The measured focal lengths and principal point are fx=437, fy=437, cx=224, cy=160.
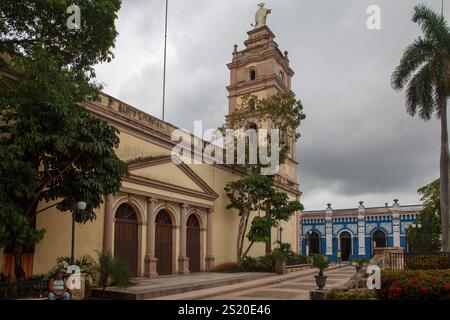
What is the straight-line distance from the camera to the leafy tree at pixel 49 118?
10.6 m

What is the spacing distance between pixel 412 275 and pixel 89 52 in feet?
35.8

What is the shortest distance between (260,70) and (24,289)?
23996 mm

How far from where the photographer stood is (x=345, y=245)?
152 feet

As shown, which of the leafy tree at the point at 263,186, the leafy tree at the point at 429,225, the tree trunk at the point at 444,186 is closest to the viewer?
the tree trunk at the point at 444,186

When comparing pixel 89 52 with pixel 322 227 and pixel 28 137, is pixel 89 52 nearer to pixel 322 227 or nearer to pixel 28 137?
pixel 28 137

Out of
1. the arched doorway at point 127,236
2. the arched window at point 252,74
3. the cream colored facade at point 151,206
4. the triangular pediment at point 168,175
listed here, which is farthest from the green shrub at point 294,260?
the arched window at point 252,74

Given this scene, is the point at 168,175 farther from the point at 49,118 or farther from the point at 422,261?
the point at 422,261

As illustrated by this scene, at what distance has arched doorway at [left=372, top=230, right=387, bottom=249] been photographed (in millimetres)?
44219

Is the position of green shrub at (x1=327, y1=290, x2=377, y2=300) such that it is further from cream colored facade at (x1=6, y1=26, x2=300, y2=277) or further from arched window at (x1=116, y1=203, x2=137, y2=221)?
arched window at (x1=116, y1=203, x2=137, y2=221)

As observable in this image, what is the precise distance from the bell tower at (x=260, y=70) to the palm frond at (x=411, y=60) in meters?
11.8

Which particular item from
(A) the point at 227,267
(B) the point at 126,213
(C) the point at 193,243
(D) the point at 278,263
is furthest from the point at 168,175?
(D) the point at 278,263

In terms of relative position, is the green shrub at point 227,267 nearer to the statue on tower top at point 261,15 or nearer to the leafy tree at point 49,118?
the leafy tree at point 49,118

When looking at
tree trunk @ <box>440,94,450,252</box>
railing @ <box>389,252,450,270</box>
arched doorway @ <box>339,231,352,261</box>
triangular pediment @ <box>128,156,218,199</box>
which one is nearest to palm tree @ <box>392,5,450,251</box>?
tree trunk @ <box>440,94,450,252</box>
